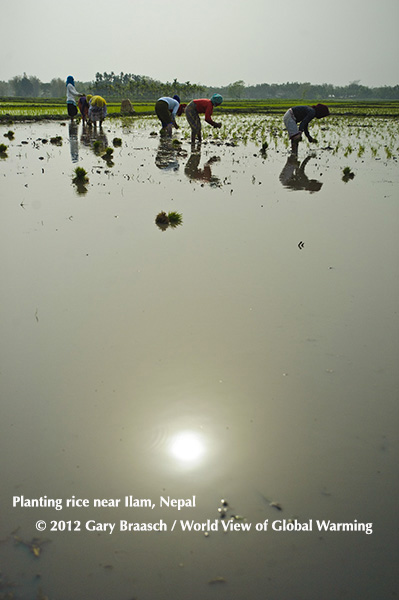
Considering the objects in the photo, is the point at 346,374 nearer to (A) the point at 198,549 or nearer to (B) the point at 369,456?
(B) the point at 369,456

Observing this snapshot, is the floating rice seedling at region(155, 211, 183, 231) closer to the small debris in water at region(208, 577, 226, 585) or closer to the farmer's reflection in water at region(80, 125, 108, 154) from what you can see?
the small debris in water at region(208, 577, 226, 585)

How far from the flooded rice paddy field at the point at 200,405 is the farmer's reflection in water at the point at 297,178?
3154mm

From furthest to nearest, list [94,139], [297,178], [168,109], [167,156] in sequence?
[94,139], [168,109], [167,156], [297,178]

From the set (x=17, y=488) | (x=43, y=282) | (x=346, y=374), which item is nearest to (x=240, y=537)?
(x=17, y=488)

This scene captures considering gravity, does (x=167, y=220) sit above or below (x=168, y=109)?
below

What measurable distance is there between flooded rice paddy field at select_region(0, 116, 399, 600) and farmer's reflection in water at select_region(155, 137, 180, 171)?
→ 537 centimetres

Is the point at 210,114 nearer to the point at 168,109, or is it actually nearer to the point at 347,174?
the point at 168,109

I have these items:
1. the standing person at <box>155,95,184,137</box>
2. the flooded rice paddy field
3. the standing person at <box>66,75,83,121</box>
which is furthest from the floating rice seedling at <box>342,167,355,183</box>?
the standing person at <box>66,75,83,121</box>

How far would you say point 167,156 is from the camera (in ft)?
42.9

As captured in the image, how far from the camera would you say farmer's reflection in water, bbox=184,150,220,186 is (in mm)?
9766

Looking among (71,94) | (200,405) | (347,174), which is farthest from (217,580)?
(71,94)

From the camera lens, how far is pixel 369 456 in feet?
8.04

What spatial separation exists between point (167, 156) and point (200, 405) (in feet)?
37.5

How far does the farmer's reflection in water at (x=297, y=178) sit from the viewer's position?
925 centimetres
